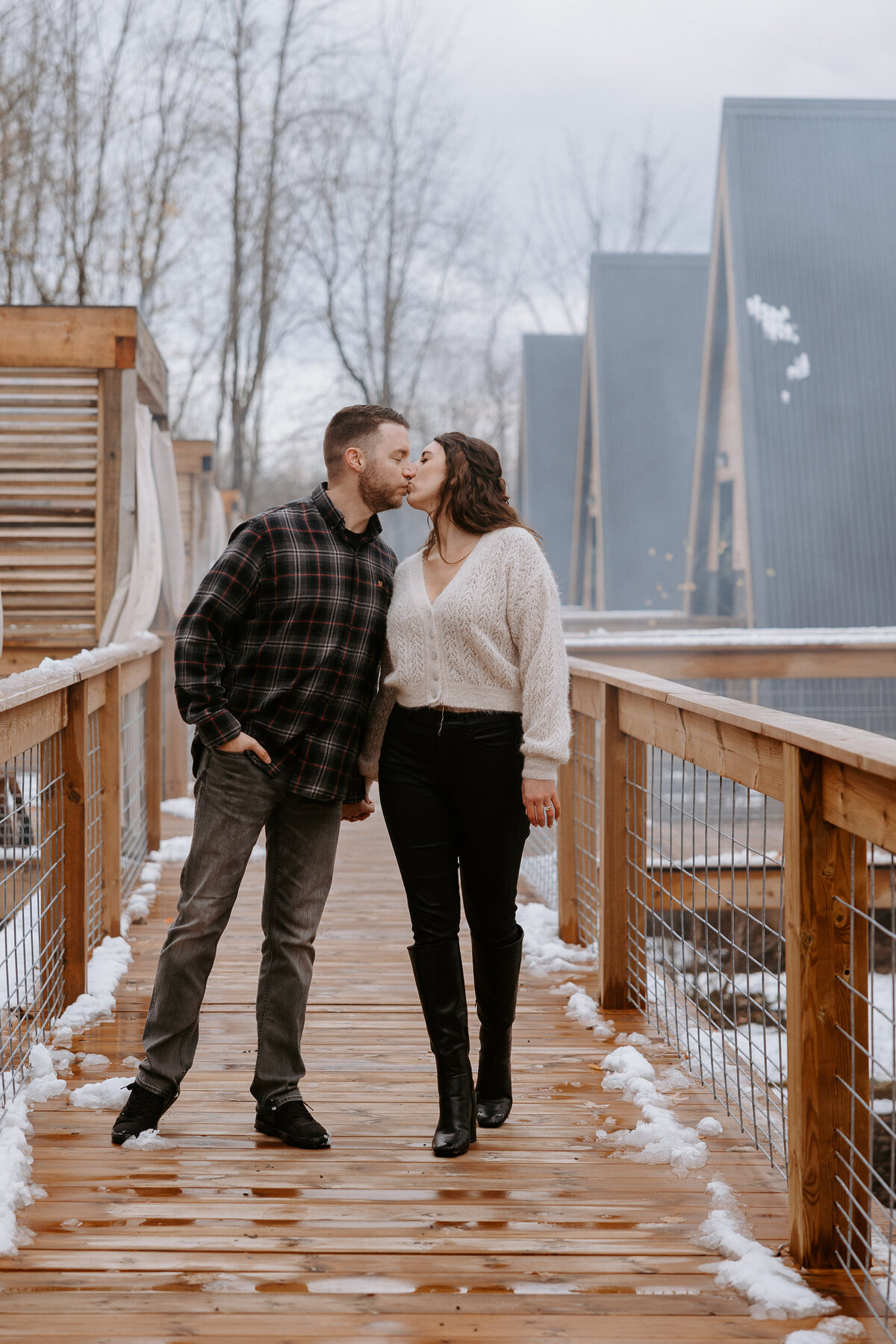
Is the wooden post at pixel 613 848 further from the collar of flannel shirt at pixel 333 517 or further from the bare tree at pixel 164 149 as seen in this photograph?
the bare tree at pixel 164 149

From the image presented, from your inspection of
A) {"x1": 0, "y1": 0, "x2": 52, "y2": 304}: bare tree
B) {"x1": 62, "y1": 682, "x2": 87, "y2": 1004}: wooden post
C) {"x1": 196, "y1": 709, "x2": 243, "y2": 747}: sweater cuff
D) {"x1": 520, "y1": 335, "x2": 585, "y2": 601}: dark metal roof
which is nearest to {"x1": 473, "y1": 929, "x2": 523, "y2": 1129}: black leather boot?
{"x1": 196, "y1": 709, "x2": 243, "y2": 747}: sweater cuff

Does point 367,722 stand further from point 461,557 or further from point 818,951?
point 818,951

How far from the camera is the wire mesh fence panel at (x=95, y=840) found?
13.6ft

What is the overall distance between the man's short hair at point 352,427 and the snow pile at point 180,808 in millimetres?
4748

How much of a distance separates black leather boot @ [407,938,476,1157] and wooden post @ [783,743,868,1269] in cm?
Answer: 78

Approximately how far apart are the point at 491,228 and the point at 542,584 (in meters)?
20.5

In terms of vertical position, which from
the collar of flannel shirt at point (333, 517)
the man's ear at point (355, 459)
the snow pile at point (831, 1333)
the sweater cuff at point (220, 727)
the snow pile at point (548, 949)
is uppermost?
the man's ear at point (355, 459)

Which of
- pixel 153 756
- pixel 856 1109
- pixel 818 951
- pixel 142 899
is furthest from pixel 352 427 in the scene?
pixel 153 756

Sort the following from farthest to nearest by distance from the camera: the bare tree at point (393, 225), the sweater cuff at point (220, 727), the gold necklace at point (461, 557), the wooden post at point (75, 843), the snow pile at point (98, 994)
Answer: the bare tree at point (393, 225) → the wooden post at point (75, 843) → the snow pile at point (98, 994) → the gold necklace at point (461, 557) → the sweater cuff at point (220, 727)

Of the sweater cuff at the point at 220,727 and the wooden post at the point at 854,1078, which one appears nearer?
the wooden post at the point at 854,1078

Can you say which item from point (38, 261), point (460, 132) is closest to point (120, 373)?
point (38, 261)

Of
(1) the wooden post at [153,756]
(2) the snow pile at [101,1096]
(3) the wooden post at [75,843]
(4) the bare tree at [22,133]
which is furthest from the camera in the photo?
(4) the bare tree at [22,133]

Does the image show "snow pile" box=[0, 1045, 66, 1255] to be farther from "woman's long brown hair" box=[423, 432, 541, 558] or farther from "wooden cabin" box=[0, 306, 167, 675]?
"wooden cabin" box=[0, 306, 167, 675]

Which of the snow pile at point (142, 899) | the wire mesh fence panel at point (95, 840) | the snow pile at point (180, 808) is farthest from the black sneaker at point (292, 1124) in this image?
the snow pile at point (180, 808)
